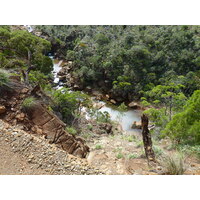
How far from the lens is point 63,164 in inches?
128

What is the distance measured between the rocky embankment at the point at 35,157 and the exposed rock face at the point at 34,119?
1.56 ft

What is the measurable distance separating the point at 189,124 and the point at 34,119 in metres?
4.42

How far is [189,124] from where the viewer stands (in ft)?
16.2

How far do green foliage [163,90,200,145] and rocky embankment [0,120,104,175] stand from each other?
298 cm

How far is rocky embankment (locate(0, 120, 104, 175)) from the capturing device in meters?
3.06

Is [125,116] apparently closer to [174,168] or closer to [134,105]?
[134,105]

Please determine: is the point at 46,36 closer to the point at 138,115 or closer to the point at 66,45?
the point at 66,45

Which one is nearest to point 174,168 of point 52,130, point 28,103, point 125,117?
point 52,130

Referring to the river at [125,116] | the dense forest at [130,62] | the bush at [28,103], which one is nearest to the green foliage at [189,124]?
the dense forest at [130,62]

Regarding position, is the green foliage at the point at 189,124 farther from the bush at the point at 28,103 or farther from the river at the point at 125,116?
the river at the point at 125,116

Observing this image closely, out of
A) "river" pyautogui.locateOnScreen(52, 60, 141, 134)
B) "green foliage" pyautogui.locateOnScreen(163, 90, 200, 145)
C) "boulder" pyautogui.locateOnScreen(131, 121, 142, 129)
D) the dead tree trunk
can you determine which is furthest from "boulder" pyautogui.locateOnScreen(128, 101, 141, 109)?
the dead tree trunk

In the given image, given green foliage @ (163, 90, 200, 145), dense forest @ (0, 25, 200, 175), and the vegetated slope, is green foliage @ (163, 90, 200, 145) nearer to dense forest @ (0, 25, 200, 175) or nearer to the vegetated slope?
dense forest @ (0, 25, 200, 175)
